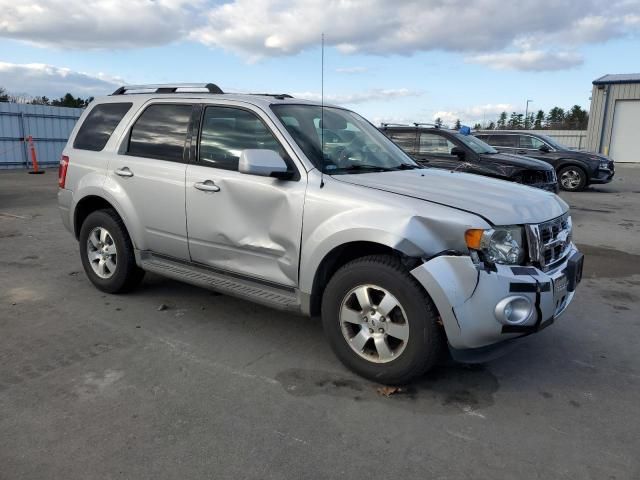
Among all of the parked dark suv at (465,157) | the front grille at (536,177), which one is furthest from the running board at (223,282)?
the front grille at (536,177)

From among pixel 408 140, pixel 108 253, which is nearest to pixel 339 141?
pixel 108 253

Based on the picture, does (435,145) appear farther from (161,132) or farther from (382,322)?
(382,322)

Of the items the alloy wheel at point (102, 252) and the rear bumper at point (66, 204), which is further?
the rear bumper at point (66, 204)

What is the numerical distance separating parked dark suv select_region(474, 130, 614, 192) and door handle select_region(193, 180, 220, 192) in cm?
1223

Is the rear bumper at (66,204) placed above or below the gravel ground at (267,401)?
above

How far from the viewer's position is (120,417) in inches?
117

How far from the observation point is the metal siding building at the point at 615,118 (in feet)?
91.0

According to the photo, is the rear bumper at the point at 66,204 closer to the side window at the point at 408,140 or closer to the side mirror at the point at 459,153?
the side mirror at the point at 459,153

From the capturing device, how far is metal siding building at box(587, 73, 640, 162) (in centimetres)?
2775

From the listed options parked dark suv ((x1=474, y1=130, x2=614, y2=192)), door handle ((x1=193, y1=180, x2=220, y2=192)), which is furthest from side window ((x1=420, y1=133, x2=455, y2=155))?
door handle ((x1=193, y1=180, x2=220, y2=192))

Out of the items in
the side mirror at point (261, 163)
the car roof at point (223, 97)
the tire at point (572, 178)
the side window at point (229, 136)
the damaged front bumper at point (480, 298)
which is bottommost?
the tire at point (572, 178)

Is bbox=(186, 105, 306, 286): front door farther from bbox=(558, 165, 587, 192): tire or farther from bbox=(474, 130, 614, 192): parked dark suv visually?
bbox=(558, 165, 587, 192): tire

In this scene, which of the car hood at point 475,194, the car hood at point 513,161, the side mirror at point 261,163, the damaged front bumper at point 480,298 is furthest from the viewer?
the car hood at point 513,161

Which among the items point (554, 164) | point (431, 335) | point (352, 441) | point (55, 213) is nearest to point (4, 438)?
point (352, 441)
